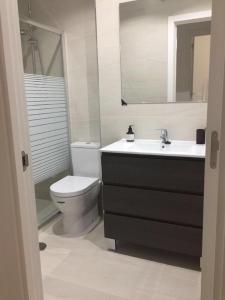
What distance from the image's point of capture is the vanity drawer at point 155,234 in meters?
1.98

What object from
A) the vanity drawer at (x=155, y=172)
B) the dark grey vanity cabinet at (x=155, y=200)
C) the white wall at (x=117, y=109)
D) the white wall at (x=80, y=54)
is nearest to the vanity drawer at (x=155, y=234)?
the dark grey vanity cabinet at (x=155, y=200)

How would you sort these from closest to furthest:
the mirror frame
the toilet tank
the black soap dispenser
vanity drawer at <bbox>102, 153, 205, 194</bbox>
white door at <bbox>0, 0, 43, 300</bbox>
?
white door at <bbox>0, 0, 43, 300</bbox> < vanity drawer at <bbox>102, 153, 205, 194</bbox> < the mirror frame < the black soap dispenser < the toilet tank

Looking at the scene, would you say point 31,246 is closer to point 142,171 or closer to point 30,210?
point 30,210

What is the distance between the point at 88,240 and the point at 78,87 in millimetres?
1520

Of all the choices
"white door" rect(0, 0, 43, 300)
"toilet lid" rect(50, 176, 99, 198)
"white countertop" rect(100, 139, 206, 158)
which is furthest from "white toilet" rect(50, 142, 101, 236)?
"white door" rect(0, 0, 43, 300)

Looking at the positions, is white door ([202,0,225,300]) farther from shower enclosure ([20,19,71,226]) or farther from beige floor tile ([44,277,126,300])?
shower enclosure ([20,19,71,226])

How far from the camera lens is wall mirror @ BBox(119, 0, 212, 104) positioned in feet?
7.16

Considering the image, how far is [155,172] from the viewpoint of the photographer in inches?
78.4

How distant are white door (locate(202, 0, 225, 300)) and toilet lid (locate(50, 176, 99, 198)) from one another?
59.7 inches

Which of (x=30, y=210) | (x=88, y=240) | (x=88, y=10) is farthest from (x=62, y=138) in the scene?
(x=30, y=210)

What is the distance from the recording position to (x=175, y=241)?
204 centimetres

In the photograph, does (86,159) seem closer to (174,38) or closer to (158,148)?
(158,148)

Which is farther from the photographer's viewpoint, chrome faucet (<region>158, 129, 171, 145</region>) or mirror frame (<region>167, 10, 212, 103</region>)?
chrome faucet (<region>158, 129, 171, 145</region>)

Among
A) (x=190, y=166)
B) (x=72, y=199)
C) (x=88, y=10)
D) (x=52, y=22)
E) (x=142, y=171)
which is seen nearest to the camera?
(x=190, y=166)
